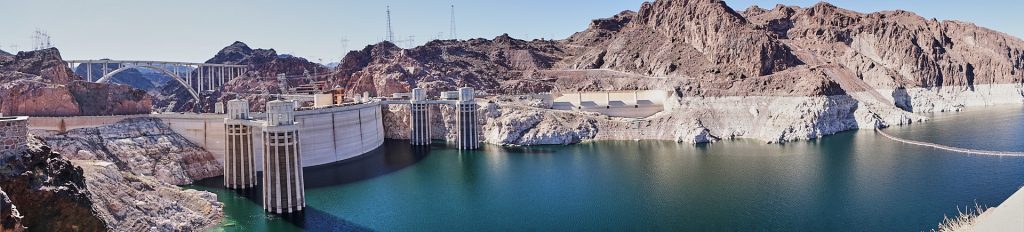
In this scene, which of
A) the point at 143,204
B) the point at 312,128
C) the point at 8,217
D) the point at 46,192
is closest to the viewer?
the point at 8,217

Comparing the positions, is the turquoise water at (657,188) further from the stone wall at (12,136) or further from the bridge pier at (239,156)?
the stone wall at (12,136)

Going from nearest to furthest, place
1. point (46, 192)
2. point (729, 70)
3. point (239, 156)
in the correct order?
point (46, 192)
point (239, 156)
point (729, 70)

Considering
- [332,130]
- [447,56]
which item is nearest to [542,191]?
[332,130]

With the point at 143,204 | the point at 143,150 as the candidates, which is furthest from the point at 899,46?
the point at 143,204

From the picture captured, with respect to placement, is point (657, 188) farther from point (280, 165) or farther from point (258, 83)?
point (258, 83)

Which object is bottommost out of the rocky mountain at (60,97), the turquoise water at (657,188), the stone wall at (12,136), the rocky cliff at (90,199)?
the turquoise water at (657,188)

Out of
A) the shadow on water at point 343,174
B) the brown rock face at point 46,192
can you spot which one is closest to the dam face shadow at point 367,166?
the shadow on water at point 343,174
